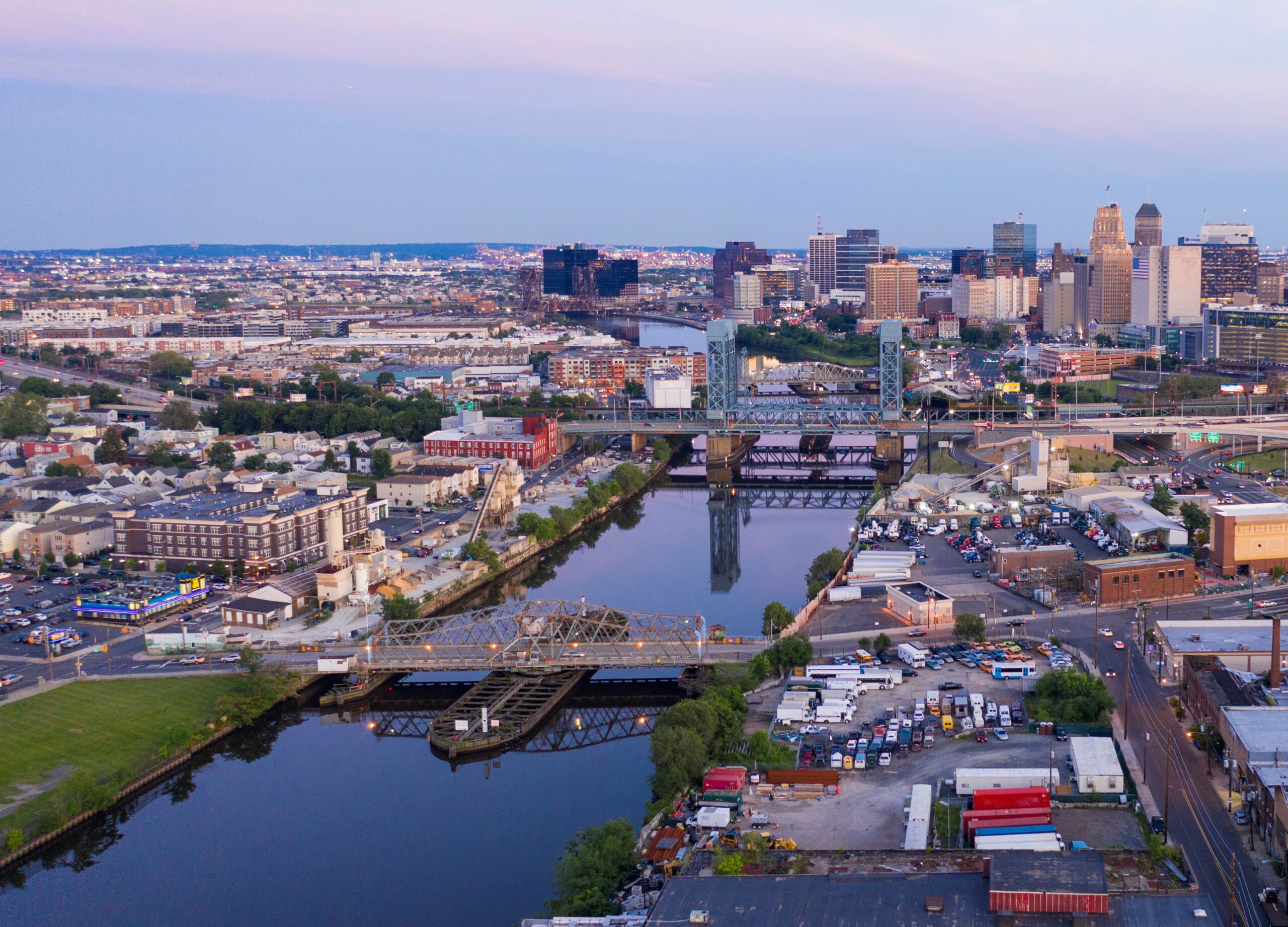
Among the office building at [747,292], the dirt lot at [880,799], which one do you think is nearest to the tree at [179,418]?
the dirt lot at [880,799]

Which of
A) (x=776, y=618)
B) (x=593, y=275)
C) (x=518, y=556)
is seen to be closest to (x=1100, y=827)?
(x=776, y=618)

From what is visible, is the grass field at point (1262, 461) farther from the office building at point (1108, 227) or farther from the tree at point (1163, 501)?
the office building at point (1108, 227)

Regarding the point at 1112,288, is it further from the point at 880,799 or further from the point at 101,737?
the point at 101,737

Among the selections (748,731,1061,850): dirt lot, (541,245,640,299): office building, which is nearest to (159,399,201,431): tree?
(748,731,1061,850): dirt lot

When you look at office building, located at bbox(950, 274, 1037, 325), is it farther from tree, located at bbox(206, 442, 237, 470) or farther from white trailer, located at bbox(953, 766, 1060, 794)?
white trailer, located at bbox(953, 766, 1060, 794)

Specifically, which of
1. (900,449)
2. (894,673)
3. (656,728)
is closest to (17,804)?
(656,728)

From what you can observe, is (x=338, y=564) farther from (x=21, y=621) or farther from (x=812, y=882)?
(x=812, y=882)
